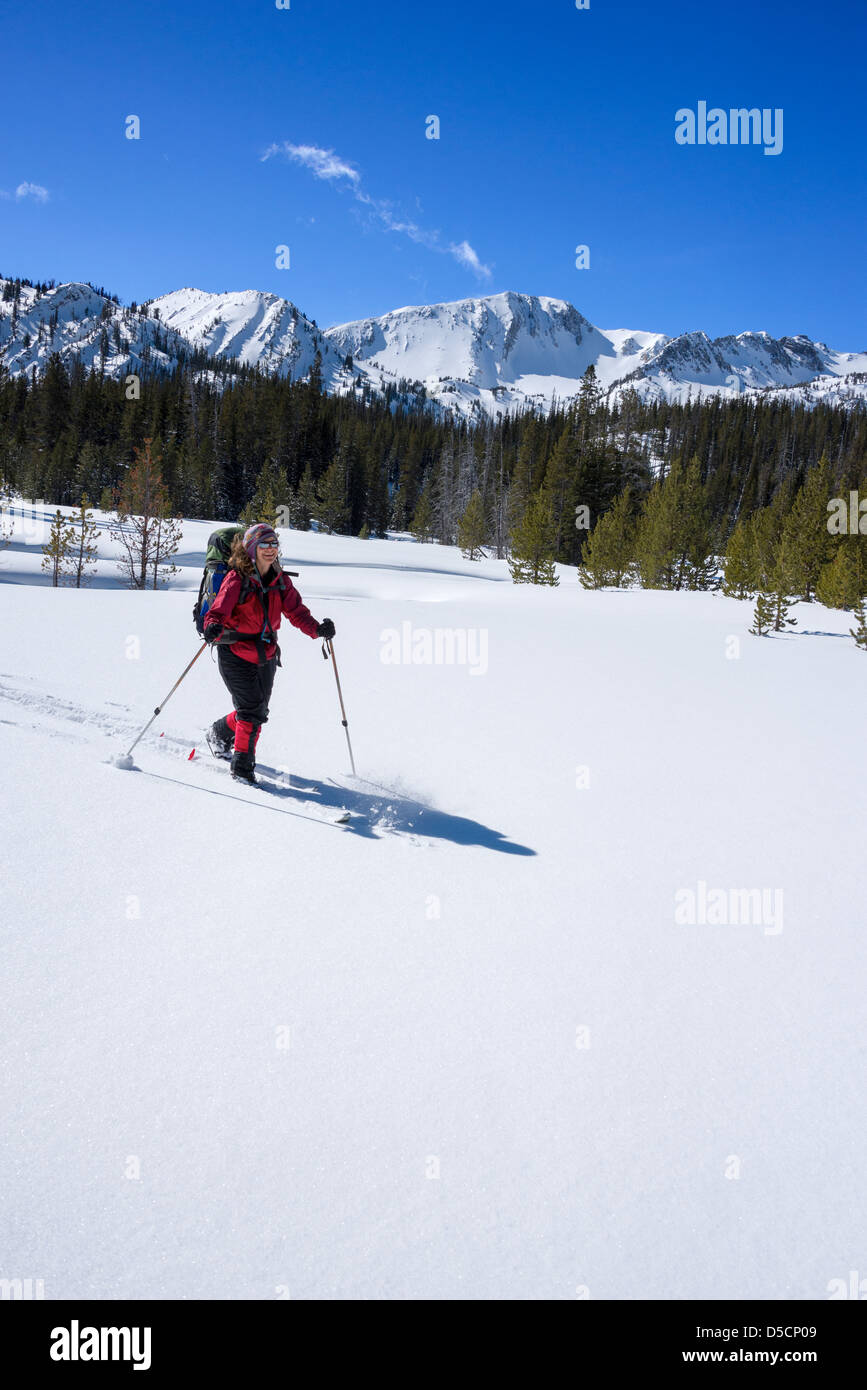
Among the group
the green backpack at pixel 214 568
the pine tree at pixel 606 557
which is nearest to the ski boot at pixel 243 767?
the green backpack at pixel 214 568

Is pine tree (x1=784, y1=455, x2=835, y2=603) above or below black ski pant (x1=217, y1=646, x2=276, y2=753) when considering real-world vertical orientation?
above

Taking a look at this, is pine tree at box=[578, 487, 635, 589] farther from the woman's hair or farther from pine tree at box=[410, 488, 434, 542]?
pine tree at box=[410, 488, 434, 542]

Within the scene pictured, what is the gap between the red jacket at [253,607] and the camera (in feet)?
15.7

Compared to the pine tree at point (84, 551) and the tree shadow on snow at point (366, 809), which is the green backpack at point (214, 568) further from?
the pine tree at point (84, 551)

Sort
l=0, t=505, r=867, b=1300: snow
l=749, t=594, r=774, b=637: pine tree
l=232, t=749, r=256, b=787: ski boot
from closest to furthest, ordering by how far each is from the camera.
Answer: l=0, t=505, r=867, b=1300: snow
l=232, t=749, r=256, b=787: ski boot
l=749, t=594, r=774, b=637: pine tree

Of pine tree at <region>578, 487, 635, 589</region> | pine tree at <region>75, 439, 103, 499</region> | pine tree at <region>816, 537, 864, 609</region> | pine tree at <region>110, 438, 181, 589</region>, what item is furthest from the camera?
pine tree at <region>75, 439, 103, 499</region>

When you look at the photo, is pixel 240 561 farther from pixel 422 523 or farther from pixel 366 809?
pixel 422 523

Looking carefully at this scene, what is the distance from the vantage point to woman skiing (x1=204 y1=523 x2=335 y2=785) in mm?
4832

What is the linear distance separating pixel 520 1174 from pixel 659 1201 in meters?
0.46

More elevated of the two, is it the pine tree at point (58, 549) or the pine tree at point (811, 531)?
the pine tree at point (811, 531)

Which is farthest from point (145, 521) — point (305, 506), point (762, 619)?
point (305, 506)

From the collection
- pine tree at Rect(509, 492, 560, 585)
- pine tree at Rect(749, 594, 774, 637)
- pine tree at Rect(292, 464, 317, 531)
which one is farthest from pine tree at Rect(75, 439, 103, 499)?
pine tree at Rect(749, 594, 774, 637)

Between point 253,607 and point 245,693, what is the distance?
67 centimetres

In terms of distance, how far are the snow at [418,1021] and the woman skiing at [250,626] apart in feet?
1.52
